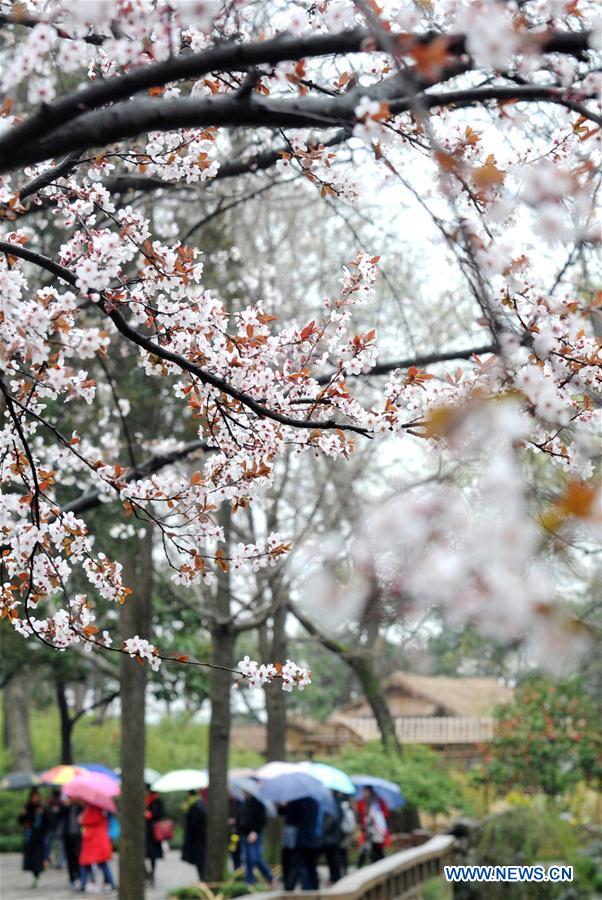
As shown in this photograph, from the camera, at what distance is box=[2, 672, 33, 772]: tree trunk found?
23969 millimetres

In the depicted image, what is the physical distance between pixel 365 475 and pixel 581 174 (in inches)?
523

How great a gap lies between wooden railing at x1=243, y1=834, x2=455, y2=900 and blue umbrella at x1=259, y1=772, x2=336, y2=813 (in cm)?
120

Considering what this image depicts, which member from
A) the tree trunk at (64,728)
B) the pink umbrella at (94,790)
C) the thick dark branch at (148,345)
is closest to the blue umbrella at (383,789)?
the pink umbrella at (94,790)

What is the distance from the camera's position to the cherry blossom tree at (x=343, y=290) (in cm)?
269

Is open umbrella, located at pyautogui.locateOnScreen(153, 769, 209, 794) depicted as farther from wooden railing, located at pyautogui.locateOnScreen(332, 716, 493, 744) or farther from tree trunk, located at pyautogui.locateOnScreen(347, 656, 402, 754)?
wooden railing, located at pyautogui.locateOnScreen(332, 716, 493, 744)

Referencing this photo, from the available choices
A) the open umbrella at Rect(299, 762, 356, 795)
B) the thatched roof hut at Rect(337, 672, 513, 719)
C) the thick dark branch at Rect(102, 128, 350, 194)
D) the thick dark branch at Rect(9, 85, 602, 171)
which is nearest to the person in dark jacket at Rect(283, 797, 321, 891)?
the open umbrella at Rect(299, 762, 356, 795)

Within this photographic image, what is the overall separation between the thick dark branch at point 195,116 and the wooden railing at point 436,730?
26.1 m

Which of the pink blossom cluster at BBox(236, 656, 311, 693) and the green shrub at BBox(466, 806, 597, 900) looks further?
the green shrub at BBox(466, 806, 597, 900)

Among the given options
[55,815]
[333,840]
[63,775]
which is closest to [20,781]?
[55,815]

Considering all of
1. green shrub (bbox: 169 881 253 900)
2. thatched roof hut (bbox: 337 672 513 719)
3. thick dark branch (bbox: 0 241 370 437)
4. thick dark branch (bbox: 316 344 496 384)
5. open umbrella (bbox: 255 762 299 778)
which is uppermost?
thatched roof hut (bbox: 337 672 513 719)

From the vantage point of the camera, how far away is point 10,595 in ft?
15.0

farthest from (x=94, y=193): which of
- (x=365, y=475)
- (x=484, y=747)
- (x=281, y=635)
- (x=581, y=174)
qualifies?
(x=484, y=747)

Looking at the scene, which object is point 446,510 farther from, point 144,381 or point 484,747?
point 484,747

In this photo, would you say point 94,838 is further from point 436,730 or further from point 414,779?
point 436,730
